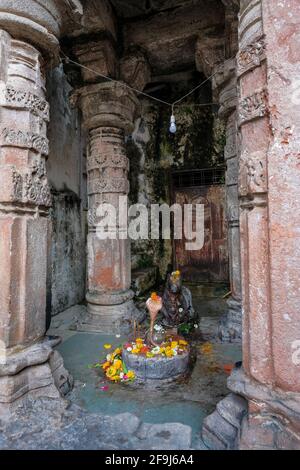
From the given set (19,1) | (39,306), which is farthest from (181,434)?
(19,1)

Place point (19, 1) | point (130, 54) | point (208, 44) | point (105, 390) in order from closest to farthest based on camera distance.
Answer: point (19, 1)
point (105, 390)
point (208, 44)
point (130, 54)

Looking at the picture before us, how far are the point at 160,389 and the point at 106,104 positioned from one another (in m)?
4.10

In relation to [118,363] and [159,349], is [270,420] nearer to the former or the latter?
[159,349]

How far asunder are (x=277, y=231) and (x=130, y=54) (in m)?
4.34

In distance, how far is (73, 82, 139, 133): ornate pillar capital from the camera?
15.0 ft

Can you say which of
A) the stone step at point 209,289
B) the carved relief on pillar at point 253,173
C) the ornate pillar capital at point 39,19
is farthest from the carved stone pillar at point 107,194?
the carved relief on pillar at point 253,173

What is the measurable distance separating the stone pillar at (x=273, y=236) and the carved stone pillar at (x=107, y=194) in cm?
311

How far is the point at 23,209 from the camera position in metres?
2.44

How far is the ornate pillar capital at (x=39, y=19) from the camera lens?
7.66 feet

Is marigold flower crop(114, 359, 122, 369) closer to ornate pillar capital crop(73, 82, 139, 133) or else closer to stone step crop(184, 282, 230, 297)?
ornate pillar capital crop(73, 82, 139, 133)

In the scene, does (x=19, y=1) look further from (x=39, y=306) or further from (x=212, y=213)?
(x=212, y=213)

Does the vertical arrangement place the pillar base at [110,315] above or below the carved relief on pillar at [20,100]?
below

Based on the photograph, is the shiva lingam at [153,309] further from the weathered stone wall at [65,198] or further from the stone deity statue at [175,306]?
the weathered stone wall at [65,198]

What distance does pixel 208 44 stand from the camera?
4.30 m
